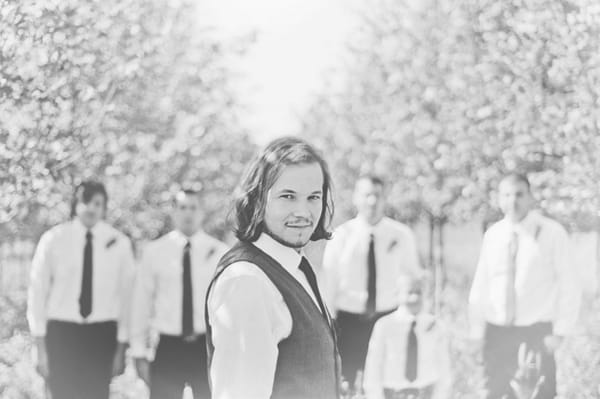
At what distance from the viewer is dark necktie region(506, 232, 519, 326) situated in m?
6.72

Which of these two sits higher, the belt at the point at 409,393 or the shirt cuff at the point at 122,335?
the shirt cuff at the point at 122,335

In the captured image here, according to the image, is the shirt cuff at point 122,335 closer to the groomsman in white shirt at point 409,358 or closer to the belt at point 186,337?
the belt at point 186,337

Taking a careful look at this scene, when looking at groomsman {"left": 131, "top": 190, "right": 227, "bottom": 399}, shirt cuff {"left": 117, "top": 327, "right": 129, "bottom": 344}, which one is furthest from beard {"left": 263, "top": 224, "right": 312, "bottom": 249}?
shirt cuff {"left": 117, "top": 327, "right": 129, "bottom": 344}

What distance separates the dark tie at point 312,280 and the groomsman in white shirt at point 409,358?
9.81 feet

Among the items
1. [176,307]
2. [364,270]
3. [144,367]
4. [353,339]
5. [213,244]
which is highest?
[213,244]

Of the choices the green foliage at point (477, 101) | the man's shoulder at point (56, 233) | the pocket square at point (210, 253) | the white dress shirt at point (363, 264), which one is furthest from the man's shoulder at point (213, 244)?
the green foliage at point (477, 101)

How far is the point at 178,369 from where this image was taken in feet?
19.6

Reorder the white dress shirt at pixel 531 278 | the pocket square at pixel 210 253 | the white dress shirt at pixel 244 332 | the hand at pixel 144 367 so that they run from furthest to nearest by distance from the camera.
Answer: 1. the white dress shirt at pixel 531 278
2. the pocket square at pixel 210 253
3. the hand at pixel 144 367
4. the white dress shirt at pixel 244 332

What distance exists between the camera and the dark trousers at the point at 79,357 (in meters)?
6.05

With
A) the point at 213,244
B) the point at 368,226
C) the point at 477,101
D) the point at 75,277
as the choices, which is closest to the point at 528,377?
the point at 368,226

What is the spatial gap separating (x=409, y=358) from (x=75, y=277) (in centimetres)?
239

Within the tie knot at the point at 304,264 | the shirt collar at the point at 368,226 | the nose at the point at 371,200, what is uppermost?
the nose at the point at 371,200

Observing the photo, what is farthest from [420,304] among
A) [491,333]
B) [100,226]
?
[100,226]

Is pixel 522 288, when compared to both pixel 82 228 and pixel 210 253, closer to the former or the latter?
pixel 210 253
